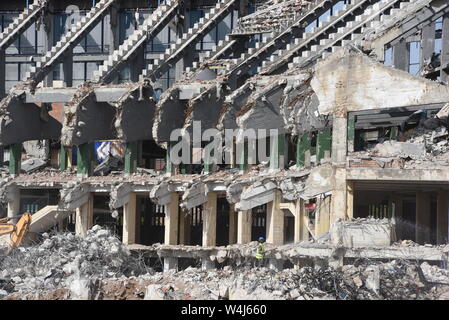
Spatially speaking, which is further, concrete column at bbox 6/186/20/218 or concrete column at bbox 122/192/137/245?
concrete column at bbox 6/186/20/218

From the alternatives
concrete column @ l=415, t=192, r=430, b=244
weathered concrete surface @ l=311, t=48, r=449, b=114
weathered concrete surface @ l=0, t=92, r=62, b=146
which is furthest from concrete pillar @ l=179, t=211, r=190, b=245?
weathered concrete surface @ l=311, t=48, r=449, b=114

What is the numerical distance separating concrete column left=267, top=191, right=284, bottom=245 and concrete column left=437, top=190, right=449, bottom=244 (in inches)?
297

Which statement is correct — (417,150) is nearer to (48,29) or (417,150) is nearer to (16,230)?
(16,230)

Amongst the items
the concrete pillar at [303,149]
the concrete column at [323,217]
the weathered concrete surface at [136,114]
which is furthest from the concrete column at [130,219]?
the concrete column at [323,217]

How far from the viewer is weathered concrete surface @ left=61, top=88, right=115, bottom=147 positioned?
50938 millimetres

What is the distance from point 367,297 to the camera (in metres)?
28.2

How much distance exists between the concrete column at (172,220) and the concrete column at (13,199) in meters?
9.22

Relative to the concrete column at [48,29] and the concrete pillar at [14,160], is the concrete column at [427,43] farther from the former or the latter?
the concrete column at [48,29]

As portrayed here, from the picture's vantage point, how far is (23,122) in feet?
182

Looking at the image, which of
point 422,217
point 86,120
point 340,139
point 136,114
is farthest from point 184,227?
point 340,139

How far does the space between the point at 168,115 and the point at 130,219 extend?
5583 mm

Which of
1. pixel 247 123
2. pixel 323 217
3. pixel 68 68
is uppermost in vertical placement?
pixel 68 68

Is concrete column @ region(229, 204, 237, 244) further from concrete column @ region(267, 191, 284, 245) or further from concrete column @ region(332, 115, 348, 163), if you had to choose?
concrete column @ region(332, 115, 348, 163)

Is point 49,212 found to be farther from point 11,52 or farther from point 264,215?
point 11,52
